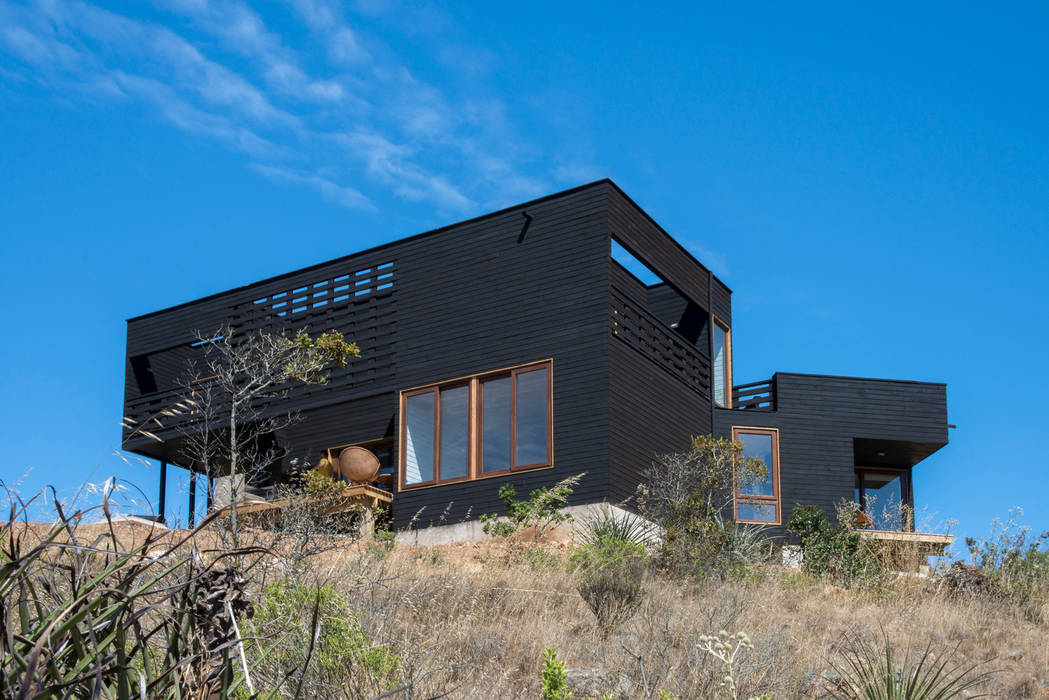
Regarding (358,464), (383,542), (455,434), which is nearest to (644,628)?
(383,542)

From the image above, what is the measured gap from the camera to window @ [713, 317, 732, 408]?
73.1ft

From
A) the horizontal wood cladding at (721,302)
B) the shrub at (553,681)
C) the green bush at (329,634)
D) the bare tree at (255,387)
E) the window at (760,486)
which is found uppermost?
the horizontal wood cladding at (721,302)

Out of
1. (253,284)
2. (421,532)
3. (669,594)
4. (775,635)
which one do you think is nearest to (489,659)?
(775,635)

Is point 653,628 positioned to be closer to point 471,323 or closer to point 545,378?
point 545,378

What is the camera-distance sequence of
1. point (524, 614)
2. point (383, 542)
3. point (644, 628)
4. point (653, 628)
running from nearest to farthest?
point (653, 628) → point (644, 628) → point (524, 614) → point (383, 542)

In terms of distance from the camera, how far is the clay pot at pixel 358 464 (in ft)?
63.2

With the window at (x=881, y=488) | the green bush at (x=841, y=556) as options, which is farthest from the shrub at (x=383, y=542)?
the window at (x=881, y=488)

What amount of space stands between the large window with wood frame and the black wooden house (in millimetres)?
33

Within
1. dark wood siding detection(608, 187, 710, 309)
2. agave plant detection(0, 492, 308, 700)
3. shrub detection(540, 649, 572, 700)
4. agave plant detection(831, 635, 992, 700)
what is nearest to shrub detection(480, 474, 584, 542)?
Answer: dark wood siding detection(608, 187, 710, 309)

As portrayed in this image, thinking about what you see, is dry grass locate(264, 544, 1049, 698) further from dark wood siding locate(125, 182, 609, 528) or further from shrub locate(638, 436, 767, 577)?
dark wood siding locate(125, 182, 609, 528)

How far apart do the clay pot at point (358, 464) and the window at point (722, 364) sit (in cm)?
715

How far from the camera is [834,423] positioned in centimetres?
2141

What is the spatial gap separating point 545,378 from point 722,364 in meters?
6.03

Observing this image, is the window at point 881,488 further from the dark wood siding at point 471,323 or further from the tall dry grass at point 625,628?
the tall dry grass at point 625,628
